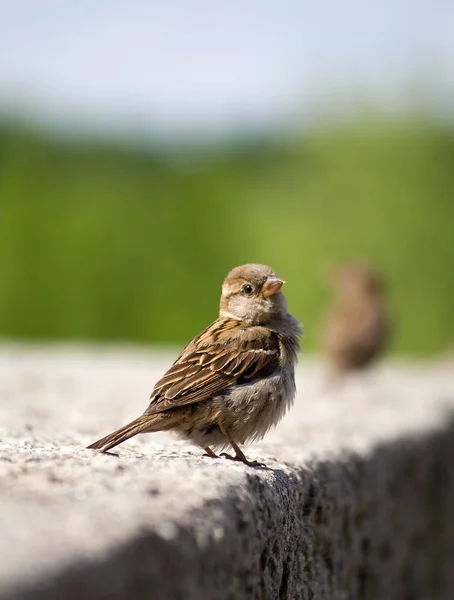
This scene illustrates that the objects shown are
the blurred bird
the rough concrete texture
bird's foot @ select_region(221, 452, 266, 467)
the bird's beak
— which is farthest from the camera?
the blurred bird

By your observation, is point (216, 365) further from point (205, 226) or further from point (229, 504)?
point (205, 226)

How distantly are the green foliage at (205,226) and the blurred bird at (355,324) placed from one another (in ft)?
29.0

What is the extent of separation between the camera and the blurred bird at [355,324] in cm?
912

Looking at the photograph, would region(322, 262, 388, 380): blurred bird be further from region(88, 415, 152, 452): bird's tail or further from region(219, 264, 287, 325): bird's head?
region(88, 415, 152, 452): bird's tail

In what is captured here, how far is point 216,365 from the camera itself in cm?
368

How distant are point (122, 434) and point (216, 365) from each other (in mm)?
447

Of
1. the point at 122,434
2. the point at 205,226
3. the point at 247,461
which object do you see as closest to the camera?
the point at 122,434

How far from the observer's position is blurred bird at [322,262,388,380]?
9117 millimetres

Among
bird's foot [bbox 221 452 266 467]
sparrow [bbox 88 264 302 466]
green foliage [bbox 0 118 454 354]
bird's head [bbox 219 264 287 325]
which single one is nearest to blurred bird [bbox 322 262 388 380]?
bird's head [bbox 219 264 287 325]

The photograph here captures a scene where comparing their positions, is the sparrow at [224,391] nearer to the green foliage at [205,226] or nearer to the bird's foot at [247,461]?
the bird's foot at [247,461]

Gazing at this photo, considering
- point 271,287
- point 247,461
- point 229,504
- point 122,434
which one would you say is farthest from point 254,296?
point 229,504

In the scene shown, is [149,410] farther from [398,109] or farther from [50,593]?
[398,109]

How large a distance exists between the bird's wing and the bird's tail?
0.04m

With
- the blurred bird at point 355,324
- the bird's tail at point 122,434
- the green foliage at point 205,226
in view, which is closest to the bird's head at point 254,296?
the bird's tail at point 122,434
